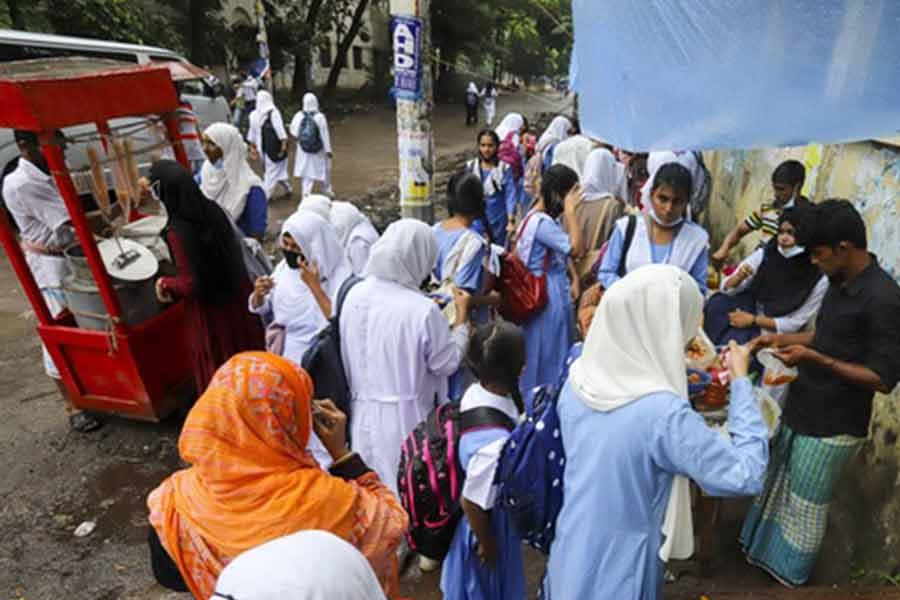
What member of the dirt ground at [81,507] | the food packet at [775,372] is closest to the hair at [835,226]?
the food packet at [775,372]

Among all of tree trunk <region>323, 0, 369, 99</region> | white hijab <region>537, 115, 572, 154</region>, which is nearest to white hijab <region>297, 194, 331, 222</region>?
white hijab <region>537, 115, 572, 154</region>

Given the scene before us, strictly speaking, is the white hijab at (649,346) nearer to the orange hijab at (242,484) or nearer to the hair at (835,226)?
the orange hijab at (242,484)

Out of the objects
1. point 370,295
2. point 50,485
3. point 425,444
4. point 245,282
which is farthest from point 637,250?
point 50,485

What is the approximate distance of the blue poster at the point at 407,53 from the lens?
4.63 metres

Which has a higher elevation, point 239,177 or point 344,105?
point 239,177

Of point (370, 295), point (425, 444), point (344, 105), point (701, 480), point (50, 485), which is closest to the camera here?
point (701, 480)

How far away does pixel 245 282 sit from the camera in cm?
388

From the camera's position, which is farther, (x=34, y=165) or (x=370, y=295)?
(x=34, y=165)

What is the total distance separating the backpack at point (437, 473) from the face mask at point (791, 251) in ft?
6.06

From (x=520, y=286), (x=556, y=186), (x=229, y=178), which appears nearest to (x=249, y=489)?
(x=520, y=286)

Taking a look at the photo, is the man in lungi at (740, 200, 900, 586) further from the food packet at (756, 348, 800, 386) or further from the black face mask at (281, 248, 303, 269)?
the black face mask at (281, 248, 303, 269)

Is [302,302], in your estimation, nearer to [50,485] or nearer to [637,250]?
[637,250]

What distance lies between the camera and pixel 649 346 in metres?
1.55

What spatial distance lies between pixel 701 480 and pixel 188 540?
1313 mm
